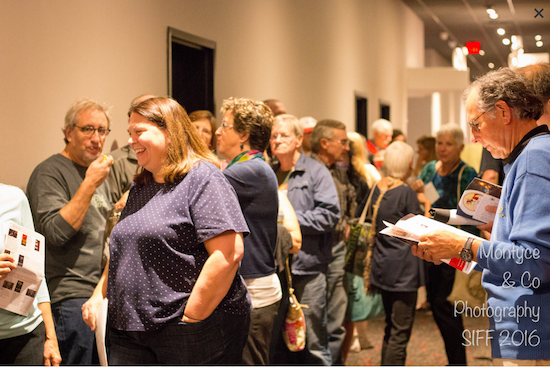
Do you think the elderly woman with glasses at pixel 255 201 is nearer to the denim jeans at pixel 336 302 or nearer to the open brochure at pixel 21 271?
the open brochure at pixel 21 271

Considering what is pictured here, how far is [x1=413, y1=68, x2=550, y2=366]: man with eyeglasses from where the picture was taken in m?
1.51

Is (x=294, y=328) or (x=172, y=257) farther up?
(x=172, y=257)

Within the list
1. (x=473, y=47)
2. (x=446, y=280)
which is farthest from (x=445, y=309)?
(x=473, y=47)

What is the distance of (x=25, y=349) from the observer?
2047mm

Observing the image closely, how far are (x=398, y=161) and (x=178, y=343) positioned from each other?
1.97 m

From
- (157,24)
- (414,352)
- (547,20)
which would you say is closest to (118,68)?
(157,24)

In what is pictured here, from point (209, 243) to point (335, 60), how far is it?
3855mm

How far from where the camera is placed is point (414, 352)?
14.1 feet

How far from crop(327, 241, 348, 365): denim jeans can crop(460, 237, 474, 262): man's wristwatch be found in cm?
217

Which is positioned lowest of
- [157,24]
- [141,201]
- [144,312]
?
[144,312]

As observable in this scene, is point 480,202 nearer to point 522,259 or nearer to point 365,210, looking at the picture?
point 522,259

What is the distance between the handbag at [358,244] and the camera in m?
3.57

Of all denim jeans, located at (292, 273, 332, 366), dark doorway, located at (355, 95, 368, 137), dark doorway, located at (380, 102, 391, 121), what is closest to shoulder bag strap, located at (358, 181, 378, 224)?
denim jeans, located at (292, 273, 332, 366)

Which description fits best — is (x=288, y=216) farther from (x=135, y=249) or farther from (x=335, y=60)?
(x=335, y=60)
